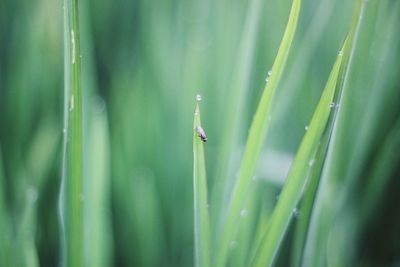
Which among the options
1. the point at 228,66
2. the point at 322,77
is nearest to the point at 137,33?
the point at 228,66

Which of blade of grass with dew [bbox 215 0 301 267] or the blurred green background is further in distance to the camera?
the blurred green background

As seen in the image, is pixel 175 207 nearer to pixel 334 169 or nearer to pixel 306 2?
pixel 334 169

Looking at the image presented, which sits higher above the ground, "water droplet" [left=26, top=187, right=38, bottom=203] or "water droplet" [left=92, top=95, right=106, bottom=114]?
"water droplet" [left=92, top=95, right=106, bottom=114]

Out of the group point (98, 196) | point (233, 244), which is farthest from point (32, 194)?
point (233, 244)

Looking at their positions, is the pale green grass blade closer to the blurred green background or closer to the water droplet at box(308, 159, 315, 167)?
the blurred green background

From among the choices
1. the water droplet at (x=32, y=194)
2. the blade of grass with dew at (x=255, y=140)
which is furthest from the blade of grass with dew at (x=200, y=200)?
the water droplet at (x=32, y=194)

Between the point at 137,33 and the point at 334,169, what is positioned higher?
the point at 137,33

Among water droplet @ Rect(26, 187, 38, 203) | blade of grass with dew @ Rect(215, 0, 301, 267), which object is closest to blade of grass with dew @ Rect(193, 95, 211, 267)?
blade of grass with dew @ Rect(215, 0, 301, 267)
